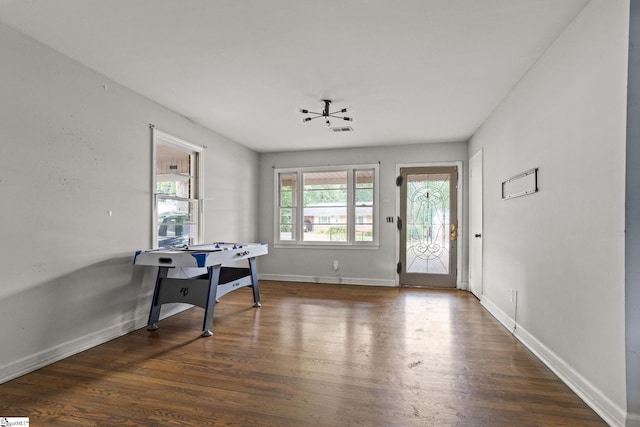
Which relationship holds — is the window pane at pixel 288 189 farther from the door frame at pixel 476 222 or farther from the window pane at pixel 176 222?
the door frame at pixel 476 222

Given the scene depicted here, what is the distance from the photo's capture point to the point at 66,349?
9.06 feet

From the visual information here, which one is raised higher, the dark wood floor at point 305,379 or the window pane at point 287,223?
the window pane at point 287,223

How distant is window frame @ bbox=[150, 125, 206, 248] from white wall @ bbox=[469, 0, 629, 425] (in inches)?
150

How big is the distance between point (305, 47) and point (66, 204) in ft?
7.75

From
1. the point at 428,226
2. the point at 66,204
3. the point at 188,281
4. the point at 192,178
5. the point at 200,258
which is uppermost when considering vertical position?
the point at 192,178

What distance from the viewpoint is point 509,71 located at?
2998mm

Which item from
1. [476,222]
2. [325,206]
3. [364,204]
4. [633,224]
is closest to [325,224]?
[325,206]

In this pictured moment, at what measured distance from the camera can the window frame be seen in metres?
3.75

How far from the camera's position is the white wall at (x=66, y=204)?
2410mm

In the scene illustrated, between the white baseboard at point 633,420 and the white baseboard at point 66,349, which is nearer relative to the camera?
the white baseboard at point 633,420

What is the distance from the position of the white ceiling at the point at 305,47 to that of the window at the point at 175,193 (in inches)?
20.7

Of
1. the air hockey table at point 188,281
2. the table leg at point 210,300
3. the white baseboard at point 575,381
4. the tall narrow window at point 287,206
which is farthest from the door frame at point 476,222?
the table leg at point 210,300

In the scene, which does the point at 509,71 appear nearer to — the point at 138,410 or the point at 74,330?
the point at 138,410

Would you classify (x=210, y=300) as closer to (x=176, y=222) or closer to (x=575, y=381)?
(x=176, y=222)
